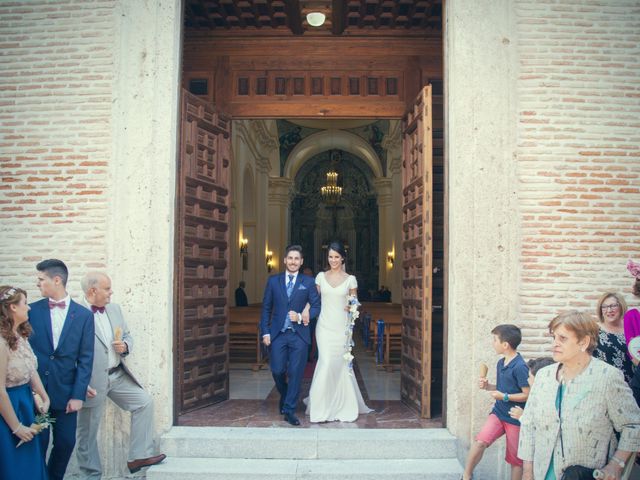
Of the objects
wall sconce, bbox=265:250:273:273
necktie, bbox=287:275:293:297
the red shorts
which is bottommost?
the red shorts

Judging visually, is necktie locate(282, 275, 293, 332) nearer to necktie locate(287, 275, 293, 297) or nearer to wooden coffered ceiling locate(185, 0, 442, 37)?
necktie locate(287, 275, 293, 297)

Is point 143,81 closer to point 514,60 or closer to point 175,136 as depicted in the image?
point 175,136

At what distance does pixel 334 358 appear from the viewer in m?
6.61

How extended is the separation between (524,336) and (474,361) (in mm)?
527

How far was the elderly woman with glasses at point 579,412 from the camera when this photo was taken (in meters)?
3.12

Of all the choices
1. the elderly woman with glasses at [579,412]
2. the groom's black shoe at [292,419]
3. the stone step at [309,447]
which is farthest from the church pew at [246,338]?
the elderly woman with glasses at [579,412]

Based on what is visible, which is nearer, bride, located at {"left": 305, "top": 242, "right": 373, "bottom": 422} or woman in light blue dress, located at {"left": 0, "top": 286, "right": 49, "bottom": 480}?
woman in light blue dress, located at {"left": 0, "top": 286, "right": 49, "bottom": 480}

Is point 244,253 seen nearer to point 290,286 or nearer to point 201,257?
point 201,257

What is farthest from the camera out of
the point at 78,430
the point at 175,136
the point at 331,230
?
the point at 331,230

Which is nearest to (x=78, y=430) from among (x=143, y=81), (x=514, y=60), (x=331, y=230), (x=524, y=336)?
(x=143, y=81)

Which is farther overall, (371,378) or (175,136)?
(371,378)

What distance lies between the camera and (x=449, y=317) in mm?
5805

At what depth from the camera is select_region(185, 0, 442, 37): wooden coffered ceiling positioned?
7.26 metres

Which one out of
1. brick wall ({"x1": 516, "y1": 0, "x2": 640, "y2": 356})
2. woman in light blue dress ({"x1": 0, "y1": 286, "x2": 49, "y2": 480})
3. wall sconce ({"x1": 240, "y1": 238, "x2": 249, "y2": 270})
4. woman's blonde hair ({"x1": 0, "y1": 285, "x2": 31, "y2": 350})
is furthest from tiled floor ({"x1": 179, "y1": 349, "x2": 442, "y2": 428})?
wall sconce ({"x1": 240, "y1": 238, "x2": 249, "y2": 270})
